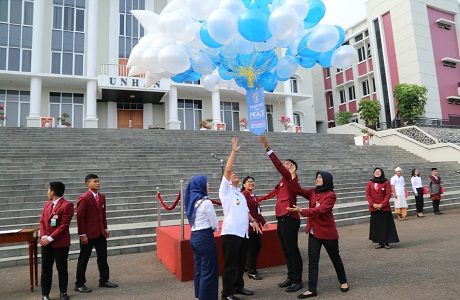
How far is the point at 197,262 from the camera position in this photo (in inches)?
164

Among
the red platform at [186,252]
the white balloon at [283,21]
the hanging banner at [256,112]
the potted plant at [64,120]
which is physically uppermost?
the potted plant at [64,120]

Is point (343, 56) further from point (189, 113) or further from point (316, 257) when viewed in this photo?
point (189, 113)

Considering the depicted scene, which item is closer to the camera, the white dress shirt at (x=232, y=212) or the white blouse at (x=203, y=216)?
the white blouse at (x=203, y=216)

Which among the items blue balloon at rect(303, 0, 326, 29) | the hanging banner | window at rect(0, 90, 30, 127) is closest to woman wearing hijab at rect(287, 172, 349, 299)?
the hanging banner

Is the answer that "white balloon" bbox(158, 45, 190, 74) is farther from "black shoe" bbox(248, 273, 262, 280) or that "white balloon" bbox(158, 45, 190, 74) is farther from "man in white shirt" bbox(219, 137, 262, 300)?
"black shoe" bbox(248, 273, 262, 280)

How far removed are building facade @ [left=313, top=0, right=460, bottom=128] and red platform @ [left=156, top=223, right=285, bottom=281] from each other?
24.5 metres

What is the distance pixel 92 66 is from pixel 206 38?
2009 centimetres

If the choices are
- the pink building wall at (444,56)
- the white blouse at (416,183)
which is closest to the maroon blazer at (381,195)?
the white blouse at (416,183)

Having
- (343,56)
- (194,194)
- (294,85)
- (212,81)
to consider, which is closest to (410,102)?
(294,85)

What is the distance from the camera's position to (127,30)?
1022 inches

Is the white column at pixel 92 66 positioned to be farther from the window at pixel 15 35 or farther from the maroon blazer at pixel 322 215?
the maroon blazer at pixel 322 215

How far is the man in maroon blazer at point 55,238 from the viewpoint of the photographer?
4.76m

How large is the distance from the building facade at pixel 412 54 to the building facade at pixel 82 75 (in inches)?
609

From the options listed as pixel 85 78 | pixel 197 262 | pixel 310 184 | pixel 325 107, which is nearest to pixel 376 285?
pixel 197 262
